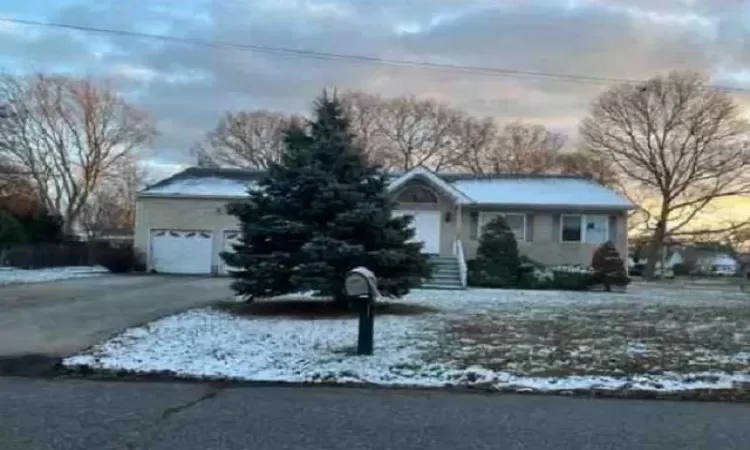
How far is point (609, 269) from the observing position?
26.2 meters

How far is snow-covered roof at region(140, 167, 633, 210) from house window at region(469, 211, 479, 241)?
0.58m

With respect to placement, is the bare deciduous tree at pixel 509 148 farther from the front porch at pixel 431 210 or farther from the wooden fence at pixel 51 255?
the wooden fence at pixel 51 255

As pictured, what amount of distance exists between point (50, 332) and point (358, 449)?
316 inches

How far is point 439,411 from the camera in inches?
274

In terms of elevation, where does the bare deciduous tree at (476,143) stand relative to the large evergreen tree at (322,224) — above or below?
above

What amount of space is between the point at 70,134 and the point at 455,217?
30.4m

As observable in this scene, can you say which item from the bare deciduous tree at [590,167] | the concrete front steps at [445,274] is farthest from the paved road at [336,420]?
the bare deciduous tree at [590,167]

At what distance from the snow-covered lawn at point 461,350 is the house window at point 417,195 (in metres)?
13.4

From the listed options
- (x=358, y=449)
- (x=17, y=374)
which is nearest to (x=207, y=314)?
(x=17, y=374)

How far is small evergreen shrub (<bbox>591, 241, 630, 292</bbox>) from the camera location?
2627cm

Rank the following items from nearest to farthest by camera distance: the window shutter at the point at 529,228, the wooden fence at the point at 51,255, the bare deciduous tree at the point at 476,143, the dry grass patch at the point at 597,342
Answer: the dry grass patch at the point at 597,342 < the window shutter at the point at 529,228 < the wooden fence at the point at 51,255 < the bare deciduous tree at the point at 476,143

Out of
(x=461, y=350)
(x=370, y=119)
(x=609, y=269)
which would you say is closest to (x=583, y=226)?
(x=609, y=269)

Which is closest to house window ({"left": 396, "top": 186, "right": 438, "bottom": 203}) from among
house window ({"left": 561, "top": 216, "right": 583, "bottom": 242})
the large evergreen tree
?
house window ({"left": 561, "top": 216, "right": 583, "bottom": 242})

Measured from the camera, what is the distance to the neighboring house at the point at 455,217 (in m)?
29.0
